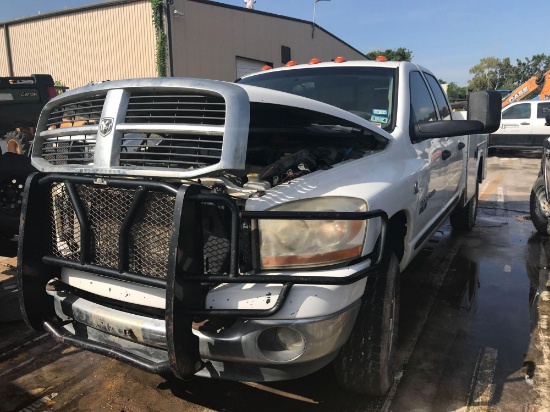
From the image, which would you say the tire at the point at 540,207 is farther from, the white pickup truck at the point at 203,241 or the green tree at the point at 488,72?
the green tree at the point at 488,72

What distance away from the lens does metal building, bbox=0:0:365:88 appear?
17.5 m

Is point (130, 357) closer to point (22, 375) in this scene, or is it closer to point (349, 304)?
point (349, 304)

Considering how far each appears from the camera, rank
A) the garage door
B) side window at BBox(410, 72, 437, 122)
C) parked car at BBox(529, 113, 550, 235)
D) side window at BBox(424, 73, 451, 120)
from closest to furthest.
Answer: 1. side window at BBox(410, 72, 437, 122)
2. side window at BBox(424, 73, 451, 120)
3. parked car at BBox(529, 113, 550, 235)
4. the garage door

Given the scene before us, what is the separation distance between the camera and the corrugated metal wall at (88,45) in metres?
17.6

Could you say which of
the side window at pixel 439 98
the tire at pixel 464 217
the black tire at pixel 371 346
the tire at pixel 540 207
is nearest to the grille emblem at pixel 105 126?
the black tire at pixel 371 346

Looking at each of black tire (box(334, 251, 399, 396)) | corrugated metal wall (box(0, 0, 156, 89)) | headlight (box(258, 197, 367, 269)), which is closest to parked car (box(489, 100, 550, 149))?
corrugated metal wall (box(0, 0, 156, 89))

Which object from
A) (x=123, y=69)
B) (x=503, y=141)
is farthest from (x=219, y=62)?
(x=503, y=141)

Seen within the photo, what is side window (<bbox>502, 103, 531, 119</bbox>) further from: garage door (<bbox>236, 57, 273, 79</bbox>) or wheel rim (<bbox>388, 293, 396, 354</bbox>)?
wheel rim (<bbox>388, 293, 396, 354</bbox>)

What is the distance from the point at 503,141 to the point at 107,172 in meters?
16.1

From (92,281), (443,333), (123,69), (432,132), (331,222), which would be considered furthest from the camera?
(123,69)

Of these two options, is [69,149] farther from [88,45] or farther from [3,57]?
[3,57]

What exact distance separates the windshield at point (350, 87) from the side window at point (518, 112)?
14152 mm

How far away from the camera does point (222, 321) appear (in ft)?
6.48

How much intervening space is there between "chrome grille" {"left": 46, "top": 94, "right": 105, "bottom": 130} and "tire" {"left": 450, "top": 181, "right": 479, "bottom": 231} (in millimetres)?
4798
